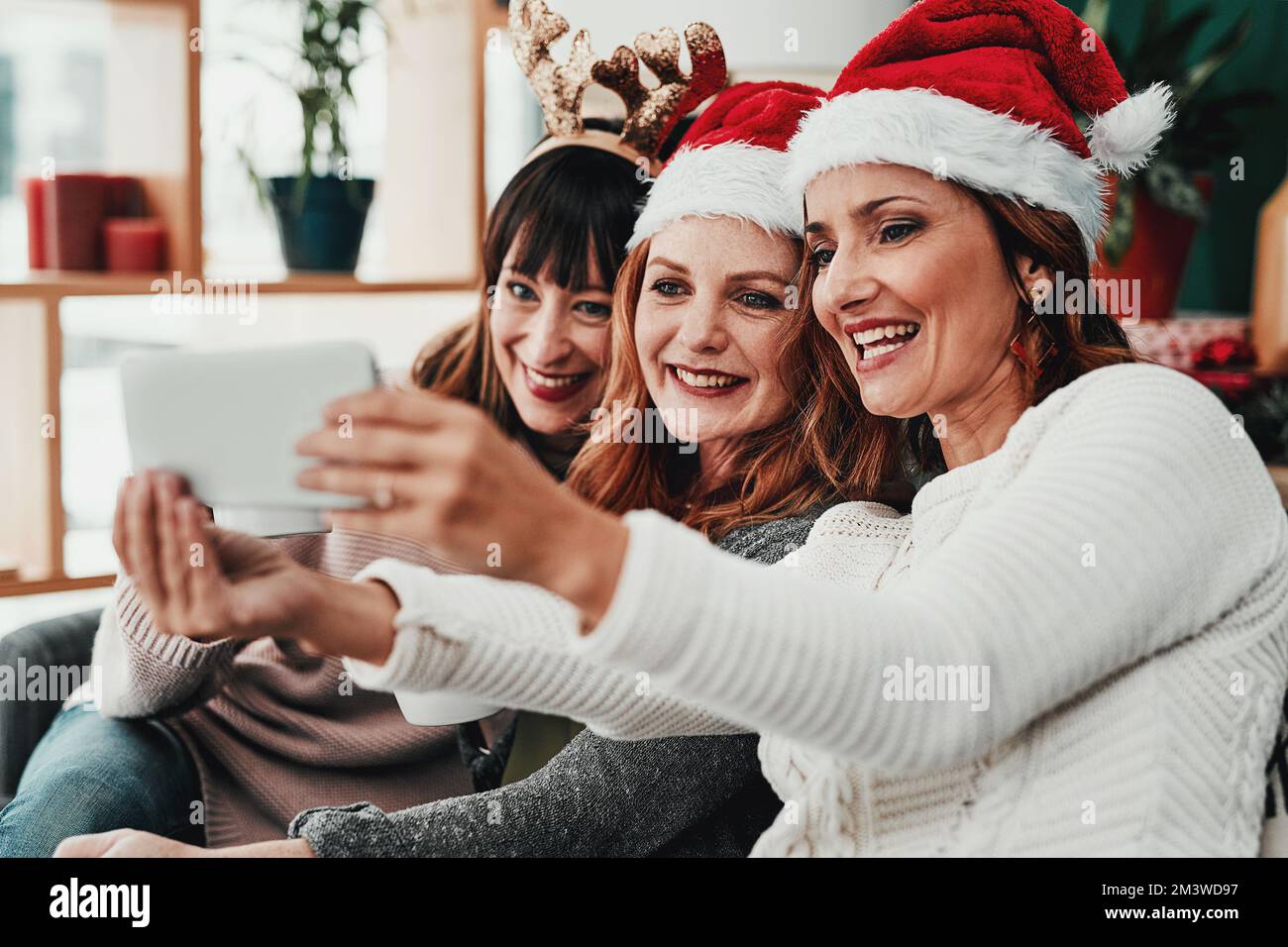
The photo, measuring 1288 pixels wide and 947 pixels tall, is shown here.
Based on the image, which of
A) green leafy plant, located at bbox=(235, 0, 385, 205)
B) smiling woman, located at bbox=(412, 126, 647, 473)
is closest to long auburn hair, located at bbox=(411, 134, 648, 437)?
smiling woman, located at bbox=(412, 126, 647, 473)

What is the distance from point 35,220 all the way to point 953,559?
200 centimetres

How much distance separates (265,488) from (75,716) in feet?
3.13

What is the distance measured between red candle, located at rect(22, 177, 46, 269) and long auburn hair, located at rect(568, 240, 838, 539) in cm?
127

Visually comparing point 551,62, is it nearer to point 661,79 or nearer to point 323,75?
point 661,79

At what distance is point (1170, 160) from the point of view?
232 cm

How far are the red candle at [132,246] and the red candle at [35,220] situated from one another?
102mm

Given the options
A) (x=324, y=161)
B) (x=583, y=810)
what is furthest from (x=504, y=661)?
(x=324, y=161)

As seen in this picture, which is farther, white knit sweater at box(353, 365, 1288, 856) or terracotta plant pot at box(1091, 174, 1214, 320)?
terracotta plant pot at box(1091, 174, 1214, 320)

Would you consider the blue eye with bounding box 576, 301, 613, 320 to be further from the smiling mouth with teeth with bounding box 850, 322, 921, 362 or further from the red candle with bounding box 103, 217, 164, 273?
the red candle with bounding box 103, 217, 164, 273

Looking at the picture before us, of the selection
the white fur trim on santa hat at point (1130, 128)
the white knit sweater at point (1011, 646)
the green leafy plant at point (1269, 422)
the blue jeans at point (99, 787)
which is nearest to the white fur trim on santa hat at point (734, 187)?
the white fur trim on santa hat at point (1130, 128)

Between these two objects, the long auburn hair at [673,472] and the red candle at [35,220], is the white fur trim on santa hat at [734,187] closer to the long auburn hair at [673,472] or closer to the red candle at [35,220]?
the long auburn hair at [673,472]

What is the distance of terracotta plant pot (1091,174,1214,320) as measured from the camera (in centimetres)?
235

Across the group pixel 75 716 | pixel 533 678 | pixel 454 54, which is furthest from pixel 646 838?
pixel 454 54
